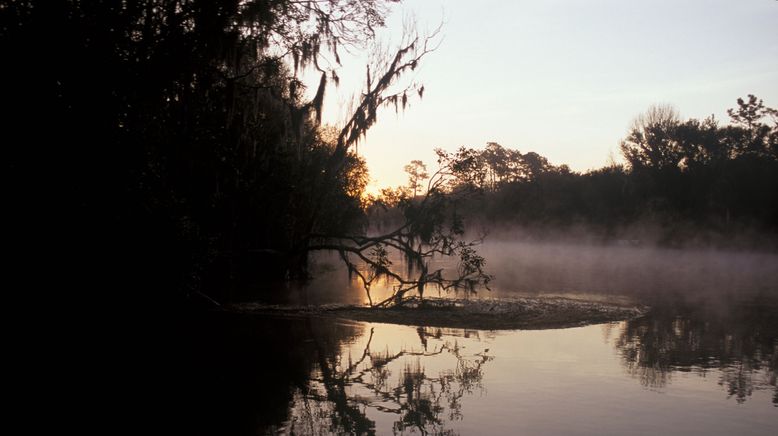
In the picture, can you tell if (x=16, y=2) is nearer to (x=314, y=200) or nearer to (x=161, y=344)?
(x=161, y=344)

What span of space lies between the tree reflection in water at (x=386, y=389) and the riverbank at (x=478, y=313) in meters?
3.05

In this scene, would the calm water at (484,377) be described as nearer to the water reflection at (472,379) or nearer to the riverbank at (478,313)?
the water reflection at (472,379)

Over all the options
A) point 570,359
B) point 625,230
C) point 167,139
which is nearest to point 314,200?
point 167,139

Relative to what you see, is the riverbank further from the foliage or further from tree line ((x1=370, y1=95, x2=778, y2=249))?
tree line ((x1=370, y1=95, x2=778, y2=249))

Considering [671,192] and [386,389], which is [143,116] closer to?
[386,389]

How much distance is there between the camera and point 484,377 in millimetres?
9828

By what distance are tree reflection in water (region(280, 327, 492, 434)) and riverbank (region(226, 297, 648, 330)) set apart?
305 cm

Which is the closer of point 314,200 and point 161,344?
point 161,344

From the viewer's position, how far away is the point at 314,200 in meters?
23.7

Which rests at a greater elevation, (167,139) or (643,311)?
(167,139)

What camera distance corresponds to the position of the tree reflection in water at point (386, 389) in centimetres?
754

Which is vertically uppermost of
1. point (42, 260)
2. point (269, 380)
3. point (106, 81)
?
point (106, 81)

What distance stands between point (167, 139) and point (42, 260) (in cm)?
335

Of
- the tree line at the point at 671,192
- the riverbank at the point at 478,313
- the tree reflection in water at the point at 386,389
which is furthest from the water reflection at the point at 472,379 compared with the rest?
the tree line at the point at 671,192
